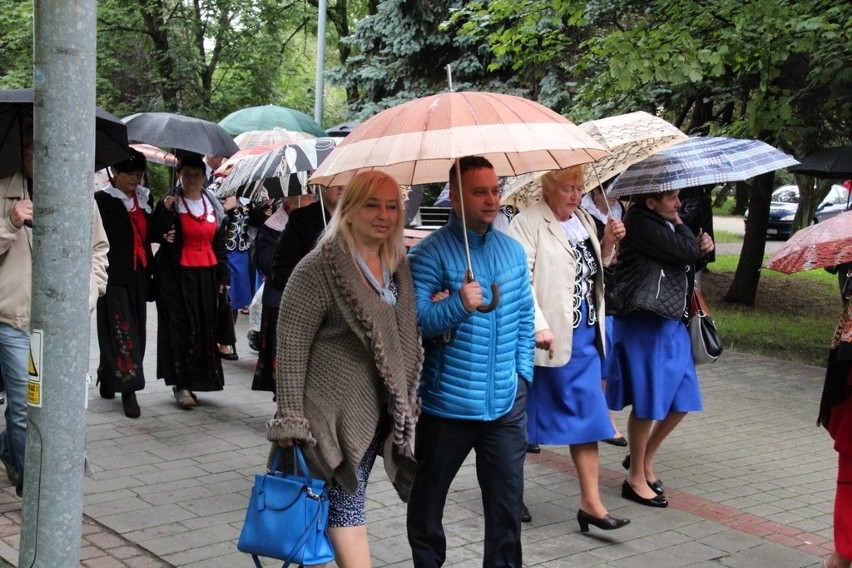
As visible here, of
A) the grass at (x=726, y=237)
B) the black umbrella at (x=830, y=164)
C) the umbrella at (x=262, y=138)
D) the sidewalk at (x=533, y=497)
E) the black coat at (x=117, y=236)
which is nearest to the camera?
the sidewalk at (x=533, y=497)

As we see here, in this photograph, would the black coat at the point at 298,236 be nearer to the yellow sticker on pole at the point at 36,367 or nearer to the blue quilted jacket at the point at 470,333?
the blue quilted jacket at the point at 470,333

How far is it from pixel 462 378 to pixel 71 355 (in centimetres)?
147

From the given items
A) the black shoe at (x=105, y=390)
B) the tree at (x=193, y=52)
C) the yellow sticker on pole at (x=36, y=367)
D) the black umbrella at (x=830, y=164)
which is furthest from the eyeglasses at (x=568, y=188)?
the tree at (x=193, y=52)

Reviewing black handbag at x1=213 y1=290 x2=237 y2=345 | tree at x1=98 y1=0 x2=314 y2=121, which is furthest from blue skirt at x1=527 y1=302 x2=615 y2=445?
tree at x1=98 y1=0 x2=314 y2=121

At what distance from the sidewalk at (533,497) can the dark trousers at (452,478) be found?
2.51 ft

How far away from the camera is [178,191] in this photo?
812 centimetres

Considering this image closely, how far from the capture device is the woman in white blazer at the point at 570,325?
5398mm

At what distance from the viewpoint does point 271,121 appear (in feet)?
35.4

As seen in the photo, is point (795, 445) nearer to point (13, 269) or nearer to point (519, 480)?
point (519, 480)

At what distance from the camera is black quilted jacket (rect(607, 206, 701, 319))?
5934 millimetres

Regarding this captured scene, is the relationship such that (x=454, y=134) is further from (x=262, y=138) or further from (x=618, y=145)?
(x=262, y=138)

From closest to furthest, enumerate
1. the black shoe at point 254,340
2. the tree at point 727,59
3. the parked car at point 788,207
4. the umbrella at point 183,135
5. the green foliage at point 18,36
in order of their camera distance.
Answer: the umbrella at point 183,135
the tree at point 727,59
the black shoe at point 254,340
the green foliage at point 18,36
the parked car at point 788,207

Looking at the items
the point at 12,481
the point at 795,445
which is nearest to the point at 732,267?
the point at 795,445

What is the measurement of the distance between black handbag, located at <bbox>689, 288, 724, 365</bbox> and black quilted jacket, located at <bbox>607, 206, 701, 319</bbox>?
8.8 inches
